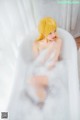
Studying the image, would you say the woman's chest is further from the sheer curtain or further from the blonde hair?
the sheer curtain

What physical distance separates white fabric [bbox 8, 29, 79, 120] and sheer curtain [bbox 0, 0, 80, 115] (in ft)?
0.29

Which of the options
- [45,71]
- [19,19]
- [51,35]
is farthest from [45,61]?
[19,19]

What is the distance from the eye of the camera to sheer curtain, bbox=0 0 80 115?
1471 mm

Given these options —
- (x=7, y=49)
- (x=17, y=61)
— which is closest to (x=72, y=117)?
(x=17, y=61)

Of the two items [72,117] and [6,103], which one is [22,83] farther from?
[72,117]

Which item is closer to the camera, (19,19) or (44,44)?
(44,44)

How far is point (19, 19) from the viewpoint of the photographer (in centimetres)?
154

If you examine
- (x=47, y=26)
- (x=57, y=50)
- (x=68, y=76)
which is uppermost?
(x=47, y=26)

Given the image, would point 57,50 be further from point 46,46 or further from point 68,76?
point 68,76

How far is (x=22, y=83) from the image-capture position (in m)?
1.34

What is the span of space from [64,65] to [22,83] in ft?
0.97

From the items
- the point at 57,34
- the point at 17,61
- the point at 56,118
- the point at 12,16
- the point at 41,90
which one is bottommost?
the point at 56,118

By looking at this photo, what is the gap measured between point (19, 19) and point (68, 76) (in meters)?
0.52

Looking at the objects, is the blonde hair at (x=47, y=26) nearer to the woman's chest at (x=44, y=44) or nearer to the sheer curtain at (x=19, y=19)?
the woman's chest at (x=44, y=44)
